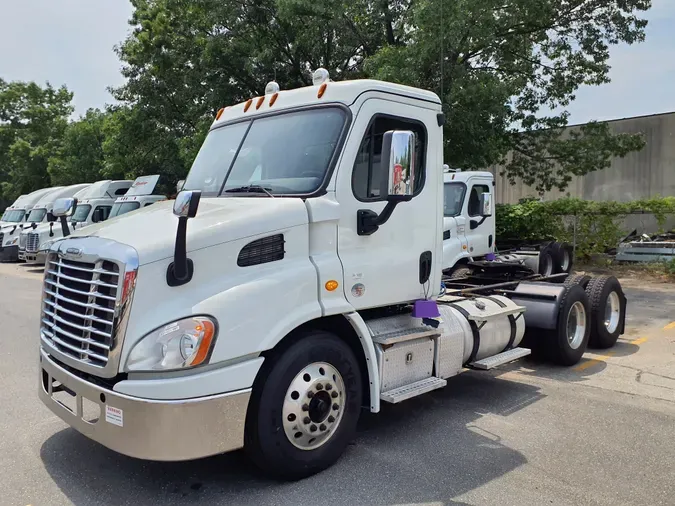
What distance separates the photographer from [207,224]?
12.4ft

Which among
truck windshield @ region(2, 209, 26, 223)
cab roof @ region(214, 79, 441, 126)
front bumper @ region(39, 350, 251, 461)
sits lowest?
front bumper @ region(39, 350, 251, 461)

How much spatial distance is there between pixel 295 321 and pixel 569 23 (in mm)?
15833

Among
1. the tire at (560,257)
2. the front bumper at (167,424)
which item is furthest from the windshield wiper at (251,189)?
the tire at (560,257)

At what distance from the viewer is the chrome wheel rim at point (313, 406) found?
391 cm

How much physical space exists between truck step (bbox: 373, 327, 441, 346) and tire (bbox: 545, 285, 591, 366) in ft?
7.74

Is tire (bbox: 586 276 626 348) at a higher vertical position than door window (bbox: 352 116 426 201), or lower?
lower

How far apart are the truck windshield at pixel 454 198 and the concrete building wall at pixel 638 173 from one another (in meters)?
12.4

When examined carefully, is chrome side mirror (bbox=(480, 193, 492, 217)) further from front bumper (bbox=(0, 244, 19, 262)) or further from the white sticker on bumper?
front bumper (bbox=(0, 244, 19, 262))

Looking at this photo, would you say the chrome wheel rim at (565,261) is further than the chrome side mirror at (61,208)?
Yes

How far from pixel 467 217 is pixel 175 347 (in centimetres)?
828

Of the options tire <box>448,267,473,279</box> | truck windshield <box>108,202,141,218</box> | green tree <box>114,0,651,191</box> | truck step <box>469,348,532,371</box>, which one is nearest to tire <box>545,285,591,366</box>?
truck step <box>469,348,532,371</box>

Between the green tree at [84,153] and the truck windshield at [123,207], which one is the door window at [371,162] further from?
the green tree at [84,153]

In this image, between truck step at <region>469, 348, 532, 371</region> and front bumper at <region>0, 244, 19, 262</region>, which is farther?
front bumper at <region>0, 244, 19, 262</region>

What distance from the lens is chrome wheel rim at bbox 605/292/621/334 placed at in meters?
7.92
